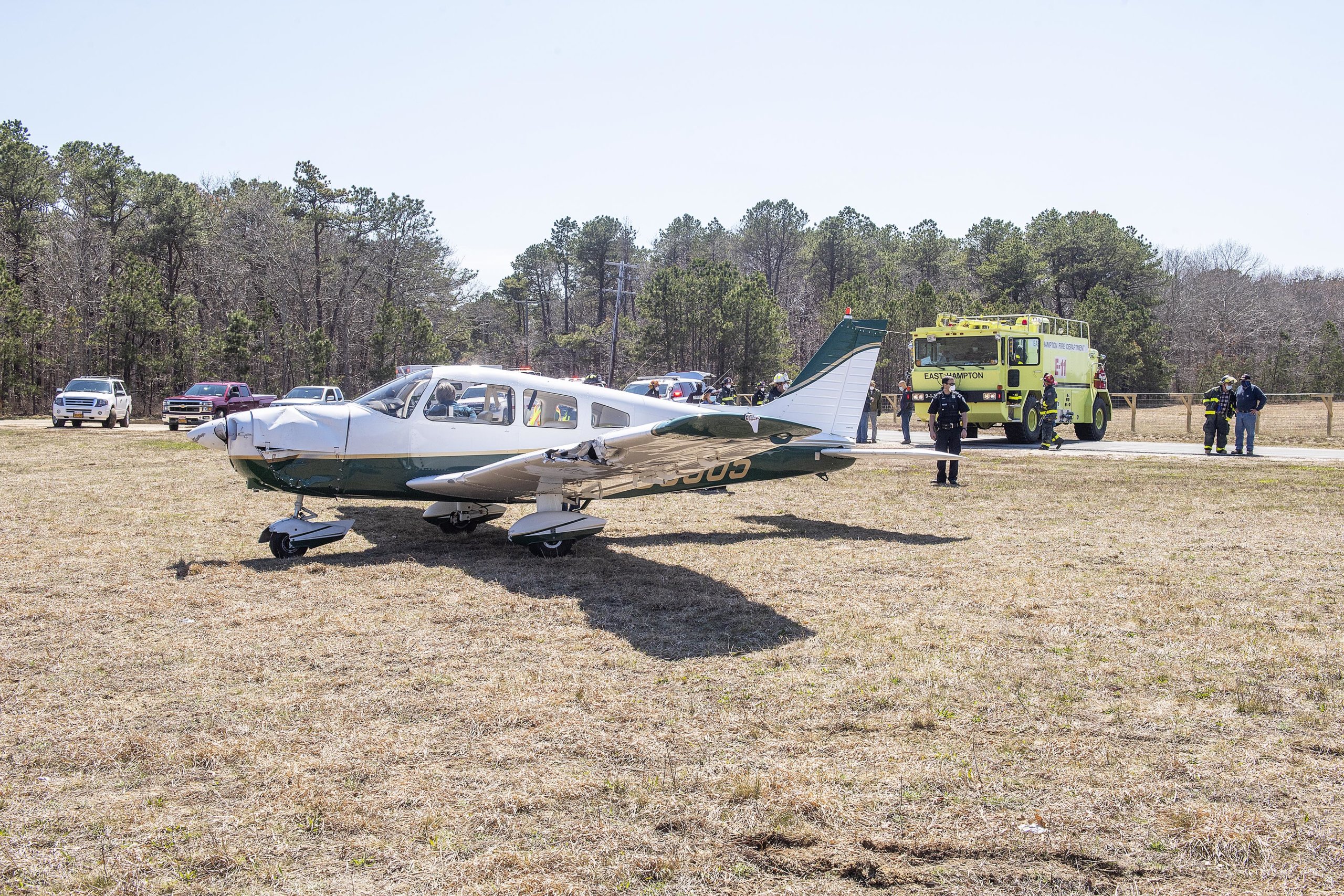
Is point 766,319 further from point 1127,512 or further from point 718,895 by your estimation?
point 718,895

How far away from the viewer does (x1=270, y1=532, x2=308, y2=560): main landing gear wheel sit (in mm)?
9148

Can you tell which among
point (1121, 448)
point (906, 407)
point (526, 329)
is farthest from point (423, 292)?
point (1121, 448)

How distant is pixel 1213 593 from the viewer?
7.67 metres

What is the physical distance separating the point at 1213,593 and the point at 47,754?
8.52m

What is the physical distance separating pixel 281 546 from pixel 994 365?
61.9 feet

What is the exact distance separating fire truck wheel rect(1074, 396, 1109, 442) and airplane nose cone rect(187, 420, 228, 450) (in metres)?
23.6

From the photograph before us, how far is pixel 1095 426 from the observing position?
26.0 meters

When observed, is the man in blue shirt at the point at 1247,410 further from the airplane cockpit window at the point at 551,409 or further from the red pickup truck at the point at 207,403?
the red pickup truck at the point at 207,403

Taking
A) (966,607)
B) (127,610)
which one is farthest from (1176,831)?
(127,610)

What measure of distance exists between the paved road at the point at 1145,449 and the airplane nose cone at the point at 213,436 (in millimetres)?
18108

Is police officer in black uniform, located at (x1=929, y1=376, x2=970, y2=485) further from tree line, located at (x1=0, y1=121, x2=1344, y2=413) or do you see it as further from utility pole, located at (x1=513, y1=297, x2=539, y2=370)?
utility pole, located at (x1=513, y1=297, x2=539, y2=370)

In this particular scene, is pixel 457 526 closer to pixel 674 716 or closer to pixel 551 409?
pixel 551 409

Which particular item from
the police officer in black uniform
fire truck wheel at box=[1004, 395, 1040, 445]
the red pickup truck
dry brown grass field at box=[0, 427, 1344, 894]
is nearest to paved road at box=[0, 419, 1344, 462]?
fire truck wheel at box=[1004, 395, 1040, 445]

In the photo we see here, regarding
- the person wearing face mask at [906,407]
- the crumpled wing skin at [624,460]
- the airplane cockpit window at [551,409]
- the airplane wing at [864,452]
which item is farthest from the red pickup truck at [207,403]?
the airplane wing at [864,452]
